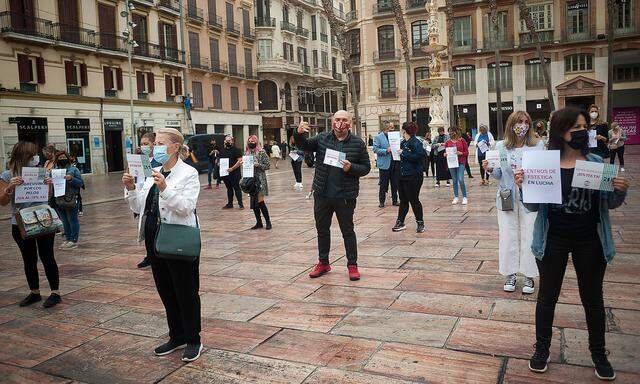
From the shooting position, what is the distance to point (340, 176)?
6070 mm

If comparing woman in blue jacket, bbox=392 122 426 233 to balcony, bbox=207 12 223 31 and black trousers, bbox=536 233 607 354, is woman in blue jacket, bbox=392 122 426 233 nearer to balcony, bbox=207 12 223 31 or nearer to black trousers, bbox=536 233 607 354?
black trousers, bbox=536 233 607 354

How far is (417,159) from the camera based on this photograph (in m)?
8.62

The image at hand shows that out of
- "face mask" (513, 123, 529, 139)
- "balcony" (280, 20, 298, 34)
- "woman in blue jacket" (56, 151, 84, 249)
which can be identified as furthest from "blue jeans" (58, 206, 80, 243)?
"balcony" (280, 20, 298, 34)

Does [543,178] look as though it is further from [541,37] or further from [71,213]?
[541,37]

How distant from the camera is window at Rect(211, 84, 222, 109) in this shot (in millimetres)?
42562

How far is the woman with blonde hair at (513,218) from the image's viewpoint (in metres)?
5.13

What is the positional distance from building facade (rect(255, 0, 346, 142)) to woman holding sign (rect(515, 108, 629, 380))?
41166 mm

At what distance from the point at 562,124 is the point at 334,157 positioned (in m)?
2.81

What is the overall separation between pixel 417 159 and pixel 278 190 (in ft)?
32.3

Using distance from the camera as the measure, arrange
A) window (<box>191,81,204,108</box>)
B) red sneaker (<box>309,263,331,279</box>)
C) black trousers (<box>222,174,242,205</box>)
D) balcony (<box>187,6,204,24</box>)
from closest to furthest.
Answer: red sneaker (<box>309,263,331,279</box>) < black trousers (<box>222,174,242,205</box>) < balcony (<box>187,6,204,24</box>) < window (<box>191,81,204,108</box>)

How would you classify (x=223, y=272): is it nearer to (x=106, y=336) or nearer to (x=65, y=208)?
(x=106, y=336)

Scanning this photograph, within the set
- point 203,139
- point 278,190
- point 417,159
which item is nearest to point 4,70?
point 203,139

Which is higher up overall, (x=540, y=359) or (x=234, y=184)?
(x=234, y=184)

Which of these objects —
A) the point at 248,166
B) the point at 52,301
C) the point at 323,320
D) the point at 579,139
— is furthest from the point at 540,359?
the point at 248,166
